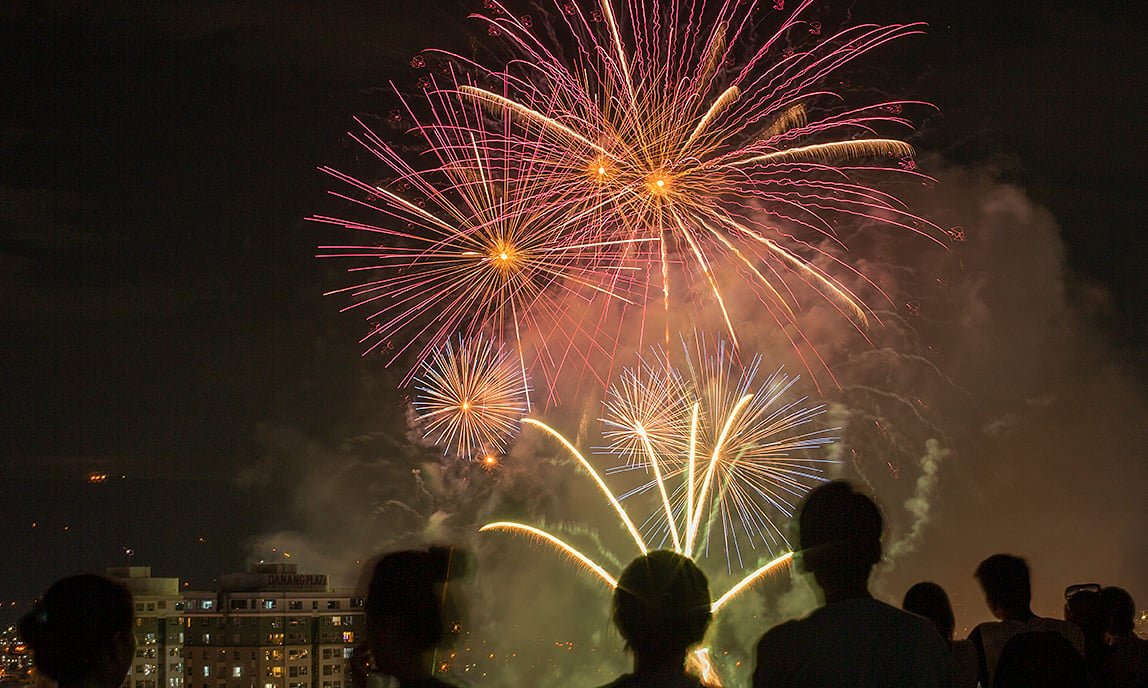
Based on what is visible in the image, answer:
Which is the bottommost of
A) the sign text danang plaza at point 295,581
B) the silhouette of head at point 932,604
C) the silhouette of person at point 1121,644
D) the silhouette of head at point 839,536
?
the silhouette of person at point 1121,644

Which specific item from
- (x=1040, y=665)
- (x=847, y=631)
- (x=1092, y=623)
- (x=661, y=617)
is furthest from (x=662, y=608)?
(x=1092, y=623)

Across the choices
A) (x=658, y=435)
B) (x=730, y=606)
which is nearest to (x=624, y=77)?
(x=658, y=435)

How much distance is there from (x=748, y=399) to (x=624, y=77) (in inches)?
367

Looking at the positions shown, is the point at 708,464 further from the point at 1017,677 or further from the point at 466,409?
the point at 1017,677

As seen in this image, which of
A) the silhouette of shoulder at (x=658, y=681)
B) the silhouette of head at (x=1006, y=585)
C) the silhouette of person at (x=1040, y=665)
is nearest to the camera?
the silhouette of shoulder at (x=658, y=681)

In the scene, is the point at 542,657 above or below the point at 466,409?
below

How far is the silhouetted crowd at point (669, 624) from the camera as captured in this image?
404 cm

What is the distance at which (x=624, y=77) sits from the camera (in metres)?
19.5

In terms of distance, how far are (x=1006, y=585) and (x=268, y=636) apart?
200ft

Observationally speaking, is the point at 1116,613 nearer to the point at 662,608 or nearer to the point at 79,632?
the point at 662,608

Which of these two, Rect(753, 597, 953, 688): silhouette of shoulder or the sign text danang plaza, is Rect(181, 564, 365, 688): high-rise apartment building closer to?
the sign text danang plaza

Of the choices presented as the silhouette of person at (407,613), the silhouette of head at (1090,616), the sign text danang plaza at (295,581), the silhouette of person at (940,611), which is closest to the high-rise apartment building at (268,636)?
the sign text danang plaza at (295,581)

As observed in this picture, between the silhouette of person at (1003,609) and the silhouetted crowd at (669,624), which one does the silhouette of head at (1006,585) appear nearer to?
the silhouette of person at (1003,609)

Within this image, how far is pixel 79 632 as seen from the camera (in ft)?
14.1
